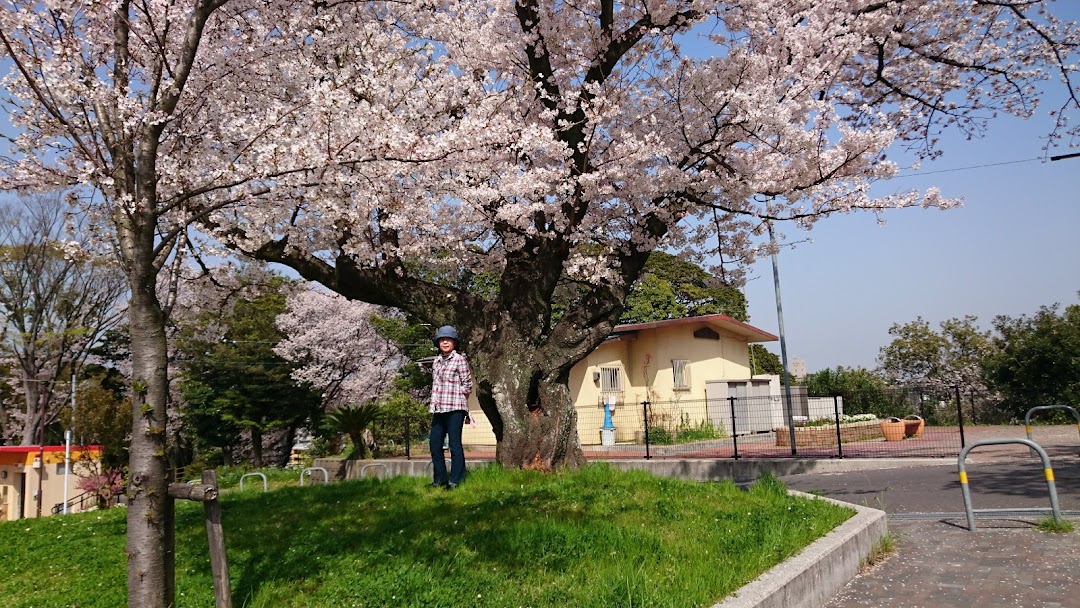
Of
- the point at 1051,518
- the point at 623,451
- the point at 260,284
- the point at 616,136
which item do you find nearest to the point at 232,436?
the point at 623,451

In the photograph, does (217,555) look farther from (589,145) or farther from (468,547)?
(589,145)

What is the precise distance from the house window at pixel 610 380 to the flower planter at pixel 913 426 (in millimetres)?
8451

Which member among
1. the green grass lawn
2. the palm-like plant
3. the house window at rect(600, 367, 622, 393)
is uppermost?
the house window at rect(600, 367, 622, 393)

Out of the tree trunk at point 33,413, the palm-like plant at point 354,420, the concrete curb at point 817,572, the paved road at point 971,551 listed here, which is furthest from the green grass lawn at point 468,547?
the tree trunk at point 33,413

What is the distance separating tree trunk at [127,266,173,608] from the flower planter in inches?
720

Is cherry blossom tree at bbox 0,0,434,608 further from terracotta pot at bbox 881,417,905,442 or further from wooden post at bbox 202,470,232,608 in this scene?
terracotta pot at bbox 881,417,905,442

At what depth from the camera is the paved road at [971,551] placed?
15.0ft

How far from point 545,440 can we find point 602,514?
279cm

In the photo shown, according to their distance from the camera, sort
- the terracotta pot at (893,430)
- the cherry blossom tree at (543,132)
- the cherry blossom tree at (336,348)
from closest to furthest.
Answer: the cherry blossom tree at (543,132), the terracotta pot at (893,430), the cherry blossom tree at (336,348)

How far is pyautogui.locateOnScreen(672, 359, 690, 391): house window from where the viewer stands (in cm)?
2261

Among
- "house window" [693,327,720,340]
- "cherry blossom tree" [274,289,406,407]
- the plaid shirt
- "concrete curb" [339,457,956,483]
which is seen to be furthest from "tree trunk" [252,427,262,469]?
the plaid shirt

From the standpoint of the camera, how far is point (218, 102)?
793cm

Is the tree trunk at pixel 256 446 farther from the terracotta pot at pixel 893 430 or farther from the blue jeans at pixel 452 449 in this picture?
the blue jeans at pixel 452 449

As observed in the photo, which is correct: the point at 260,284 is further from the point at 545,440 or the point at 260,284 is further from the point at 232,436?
the point at 232,436
